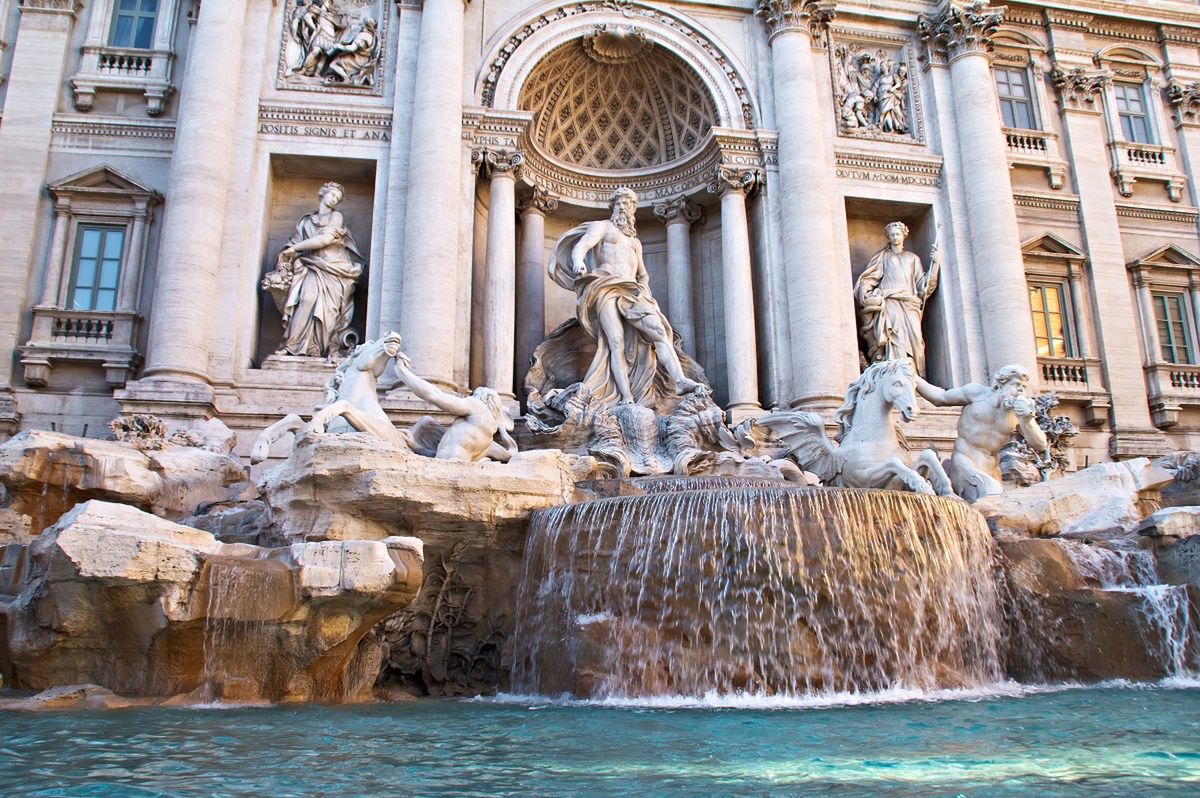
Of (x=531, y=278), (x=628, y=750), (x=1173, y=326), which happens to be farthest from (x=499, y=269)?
(x=1173, y=326)

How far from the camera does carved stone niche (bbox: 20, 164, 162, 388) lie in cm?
1377

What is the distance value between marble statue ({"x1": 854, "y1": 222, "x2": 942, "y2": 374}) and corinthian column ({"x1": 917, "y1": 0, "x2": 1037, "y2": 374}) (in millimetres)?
972

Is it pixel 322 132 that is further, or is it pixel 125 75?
pixel 125 75

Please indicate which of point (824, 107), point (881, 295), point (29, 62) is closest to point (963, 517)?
point (881, 295)

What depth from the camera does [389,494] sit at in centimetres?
780

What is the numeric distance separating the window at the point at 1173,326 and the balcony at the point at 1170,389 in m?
0.42

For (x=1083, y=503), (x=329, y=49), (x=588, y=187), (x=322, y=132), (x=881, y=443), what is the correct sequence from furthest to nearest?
1. (x=588, y=187)
2. (x=329, y=49)
3. (x=322, y=132)
4. (x=881, y=443)
5. (x=1083, y=503)

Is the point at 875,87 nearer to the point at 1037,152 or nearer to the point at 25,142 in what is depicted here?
the point at 1037,152

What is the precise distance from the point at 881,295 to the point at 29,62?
15.2m

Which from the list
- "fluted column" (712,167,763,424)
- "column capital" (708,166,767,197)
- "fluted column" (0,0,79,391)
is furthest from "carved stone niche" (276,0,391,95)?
"fluted column" (712,167,763,424)

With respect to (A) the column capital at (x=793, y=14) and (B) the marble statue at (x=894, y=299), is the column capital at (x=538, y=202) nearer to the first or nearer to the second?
(A) the column capital at (x=793, y=14)

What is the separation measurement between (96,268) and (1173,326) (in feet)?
66.1

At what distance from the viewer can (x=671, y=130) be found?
703 inches

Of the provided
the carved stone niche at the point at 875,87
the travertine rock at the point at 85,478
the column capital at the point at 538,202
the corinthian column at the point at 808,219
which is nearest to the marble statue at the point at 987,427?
the corinthian column at the point at 808,219
